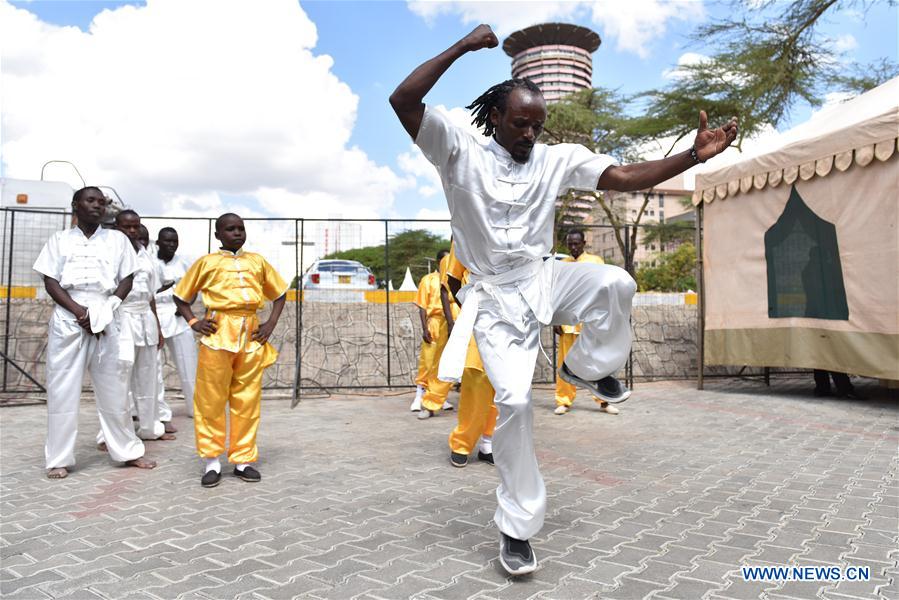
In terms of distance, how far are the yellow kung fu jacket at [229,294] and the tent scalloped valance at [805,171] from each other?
6.77 m

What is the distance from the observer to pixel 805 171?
7957 mm

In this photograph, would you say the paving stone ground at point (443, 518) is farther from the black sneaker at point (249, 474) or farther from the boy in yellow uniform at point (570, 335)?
the boy in yellow uniform at point (570, 335)

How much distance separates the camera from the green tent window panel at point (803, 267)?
784cm

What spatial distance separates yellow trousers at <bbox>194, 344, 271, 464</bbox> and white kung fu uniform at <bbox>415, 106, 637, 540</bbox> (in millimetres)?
2167

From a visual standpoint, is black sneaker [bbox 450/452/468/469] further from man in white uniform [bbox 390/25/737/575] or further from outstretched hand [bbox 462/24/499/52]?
outstretched hand [bbox 462/24/499/52]

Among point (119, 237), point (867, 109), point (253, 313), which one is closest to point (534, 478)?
point (253, 313)

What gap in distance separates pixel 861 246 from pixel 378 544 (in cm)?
699

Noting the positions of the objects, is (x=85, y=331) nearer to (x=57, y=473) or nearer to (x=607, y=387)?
(x=57, y=473)

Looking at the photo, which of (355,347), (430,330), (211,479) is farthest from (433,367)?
(211,479)

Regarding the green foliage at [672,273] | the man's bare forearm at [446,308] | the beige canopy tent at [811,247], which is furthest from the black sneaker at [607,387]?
the green foliage at [672,273]

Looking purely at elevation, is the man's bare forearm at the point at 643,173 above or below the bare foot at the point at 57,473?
above

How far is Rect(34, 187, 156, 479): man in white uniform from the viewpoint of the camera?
4.72m

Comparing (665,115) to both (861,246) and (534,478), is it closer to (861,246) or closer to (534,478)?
(861,246)

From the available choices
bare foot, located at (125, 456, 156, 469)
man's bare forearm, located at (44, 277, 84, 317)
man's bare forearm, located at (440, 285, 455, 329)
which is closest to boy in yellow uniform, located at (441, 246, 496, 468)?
man's bare forearm, located at (440, 285, 455, 329)
